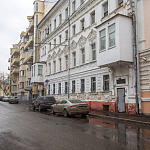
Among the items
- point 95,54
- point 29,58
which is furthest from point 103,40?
point 29,58

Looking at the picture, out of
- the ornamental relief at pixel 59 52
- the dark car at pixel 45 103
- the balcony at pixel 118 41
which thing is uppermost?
the ornamental relief at pixel 59 52

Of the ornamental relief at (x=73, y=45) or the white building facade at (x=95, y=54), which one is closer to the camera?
the white building facade at (x=95, y=54)

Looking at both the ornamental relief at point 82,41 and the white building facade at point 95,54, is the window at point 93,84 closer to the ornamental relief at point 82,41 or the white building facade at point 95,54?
the white building facade at point 95,54

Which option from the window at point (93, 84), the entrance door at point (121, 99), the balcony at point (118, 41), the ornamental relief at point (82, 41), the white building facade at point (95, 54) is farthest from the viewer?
the ornamental relief at point (82, 41)

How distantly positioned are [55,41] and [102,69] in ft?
49.0

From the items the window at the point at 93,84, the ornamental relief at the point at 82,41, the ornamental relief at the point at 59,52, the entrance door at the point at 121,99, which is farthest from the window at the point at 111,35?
the ornamental relief at the point at 59,52

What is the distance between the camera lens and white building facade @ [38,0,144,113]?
15430 mm

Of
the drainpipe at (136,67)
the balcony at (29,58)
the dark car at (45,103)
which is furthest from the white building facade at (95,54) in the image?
the balcony at (29,58)

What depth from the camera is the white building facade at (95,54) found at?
50.6 feet

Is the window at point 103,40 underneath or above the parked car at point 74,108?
above

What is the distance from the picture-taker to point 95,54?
2055 cm

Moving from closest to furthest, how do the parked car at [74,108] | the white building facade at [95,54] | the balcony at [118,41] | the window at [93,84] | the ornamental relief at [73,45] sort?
the parked car at [74,108], the balcony at [118,41], the white building facade at [95,54], the window at [93,84], the ornamental relief at [73,45]

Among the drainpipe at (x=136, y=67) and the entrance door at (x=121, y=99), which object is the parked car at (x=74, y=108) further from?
the drainpipe at (x=136, y=67)

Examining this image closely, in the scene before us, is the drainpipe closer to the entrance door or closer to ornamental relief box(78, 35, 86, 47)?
the entrance door
